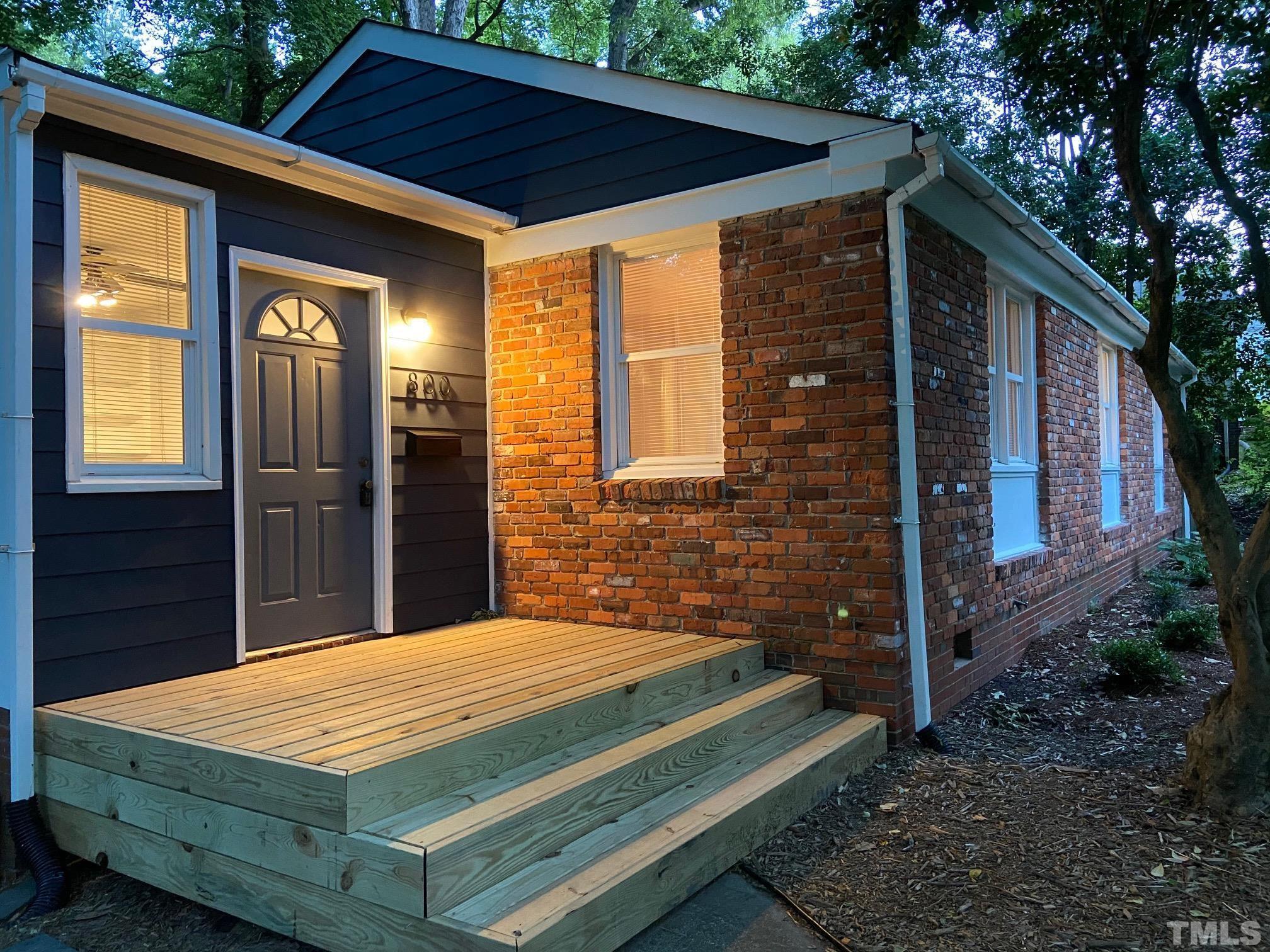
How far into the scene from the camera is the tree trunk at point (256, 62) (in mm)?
12992

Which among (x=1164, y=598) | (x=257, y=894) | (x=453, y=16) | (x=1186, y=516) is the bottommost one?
(x=257, y=894)

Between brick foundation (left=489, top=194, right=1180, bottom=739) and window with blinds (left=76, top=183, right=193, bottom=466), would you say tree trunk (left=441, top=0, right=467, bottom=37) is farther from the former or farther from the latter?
window with blinds (left=76, top=183, right=193, bottom=466)

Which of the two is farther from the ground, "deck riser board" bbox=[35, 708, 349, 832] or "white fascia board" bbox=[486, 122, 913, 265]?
"white fascia board" bbox=[486, 122, 913, 265]

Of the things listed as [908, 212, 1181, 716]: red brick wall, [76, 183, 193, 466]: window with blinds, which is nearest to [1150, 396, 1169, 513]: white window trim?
[908, 212, 1181, 716]: red brick wall

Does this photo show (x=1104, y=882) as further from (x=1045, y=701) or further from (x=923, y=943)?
(x=1045, y=701)

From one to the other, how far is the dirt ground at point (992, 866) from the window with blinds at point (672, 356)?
2186 millimetres

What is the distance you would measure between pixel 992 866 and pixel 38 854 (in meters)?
3.72

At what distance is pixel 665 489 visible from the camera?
17.3 feet

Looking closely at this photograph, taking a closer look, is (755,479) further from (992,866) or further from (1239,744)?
(1239,744)

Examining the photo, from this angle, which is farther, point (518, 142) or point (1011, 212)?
point (518, 142)

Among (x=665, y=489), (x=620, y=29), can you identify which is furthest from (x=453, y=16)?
(x=665, y=489)

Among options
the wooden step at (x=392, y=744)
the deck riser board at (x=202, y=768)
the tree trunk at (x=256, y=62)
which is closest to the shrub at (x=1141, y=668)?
the wooden step at (x=392, y=744)

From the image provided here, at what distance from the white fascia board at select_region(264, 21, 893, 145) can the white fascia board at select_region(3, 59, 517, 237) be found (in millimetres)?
1062

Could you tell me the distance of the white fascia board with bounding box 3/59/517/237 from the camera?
3.73 metres
